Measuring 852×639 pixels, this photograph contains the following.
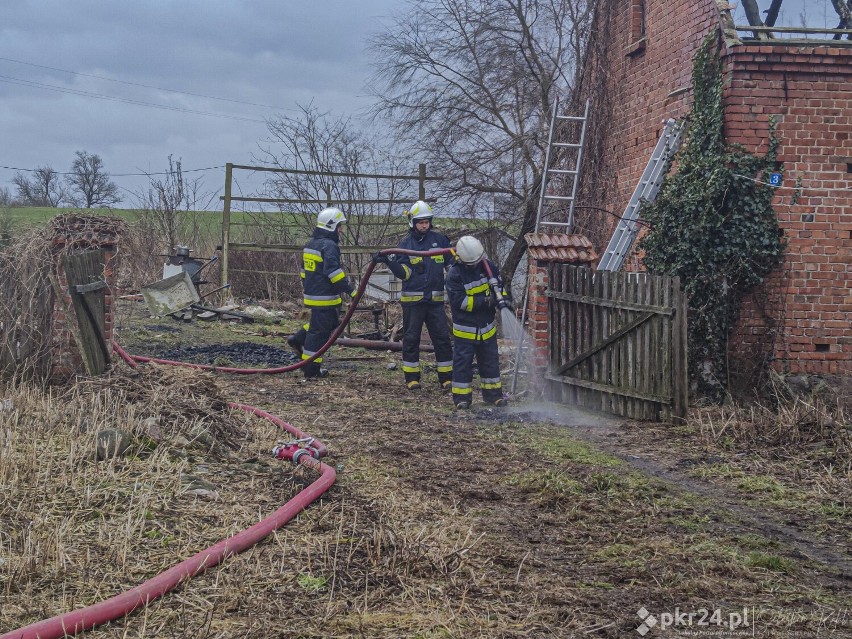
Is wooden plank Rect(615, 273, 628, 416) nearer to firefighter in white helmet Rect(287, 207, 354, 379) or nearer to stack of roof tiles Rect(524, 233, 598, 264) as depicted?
stack of roof tiles Rect(524, 233, 598, 264)

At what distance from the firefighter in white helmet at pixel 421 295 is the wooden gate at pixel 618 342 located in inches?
59.7

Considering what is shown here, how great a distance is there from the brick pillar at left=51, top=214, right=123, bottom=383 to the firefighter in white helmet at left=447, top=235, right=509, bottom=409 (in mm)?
3674

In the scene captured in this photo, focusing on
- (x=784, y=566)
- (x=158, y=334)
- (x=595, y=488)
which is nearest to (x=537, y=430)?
(x=595, y=488)

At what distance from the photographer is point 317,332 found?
12078mm

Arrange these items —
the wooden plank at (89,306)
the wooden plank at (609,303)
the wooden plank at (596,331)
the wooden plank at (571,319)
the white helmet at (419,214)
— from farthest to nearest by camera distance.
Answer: the white helmet at (419,214)
the wooden plank at (571,319)
the wooden plank at (596,331)
the wooden plank at (609,303)
the wooden plank at (89,306)

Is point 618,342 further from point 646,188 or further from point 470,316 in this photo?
point 646,188

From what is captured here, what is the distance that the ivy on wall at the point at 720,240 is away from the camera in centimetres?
962

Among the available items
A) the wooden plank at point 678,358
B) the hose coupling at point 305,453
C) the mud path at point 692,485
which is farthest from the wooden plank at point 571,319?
the hose coupling at point 305,453

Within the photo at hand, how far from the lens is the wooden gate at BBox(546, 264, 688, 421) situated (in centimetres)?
880

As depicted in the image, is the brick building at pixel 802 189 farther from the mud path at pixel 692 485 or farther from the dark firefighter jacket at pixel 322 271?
the dark firefighter jacket at pixel 322 271

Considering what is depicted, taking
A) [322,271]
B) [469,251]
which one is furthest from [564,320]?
[322,271]

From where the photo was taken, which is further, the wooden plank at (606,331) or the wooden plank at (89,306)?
the wooden plank at (606,331)

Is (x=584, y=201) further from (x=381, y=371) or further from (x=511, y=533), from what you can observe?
(x=511, y=533)

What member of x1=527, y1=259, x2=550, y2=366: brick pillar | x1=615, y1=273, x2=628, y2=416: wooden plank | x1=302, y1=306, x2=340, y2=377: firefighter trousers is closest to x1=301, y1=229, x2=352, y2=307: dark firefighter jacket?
x1=302, y1=306, x2=340, y2=377: firefighter trousers
